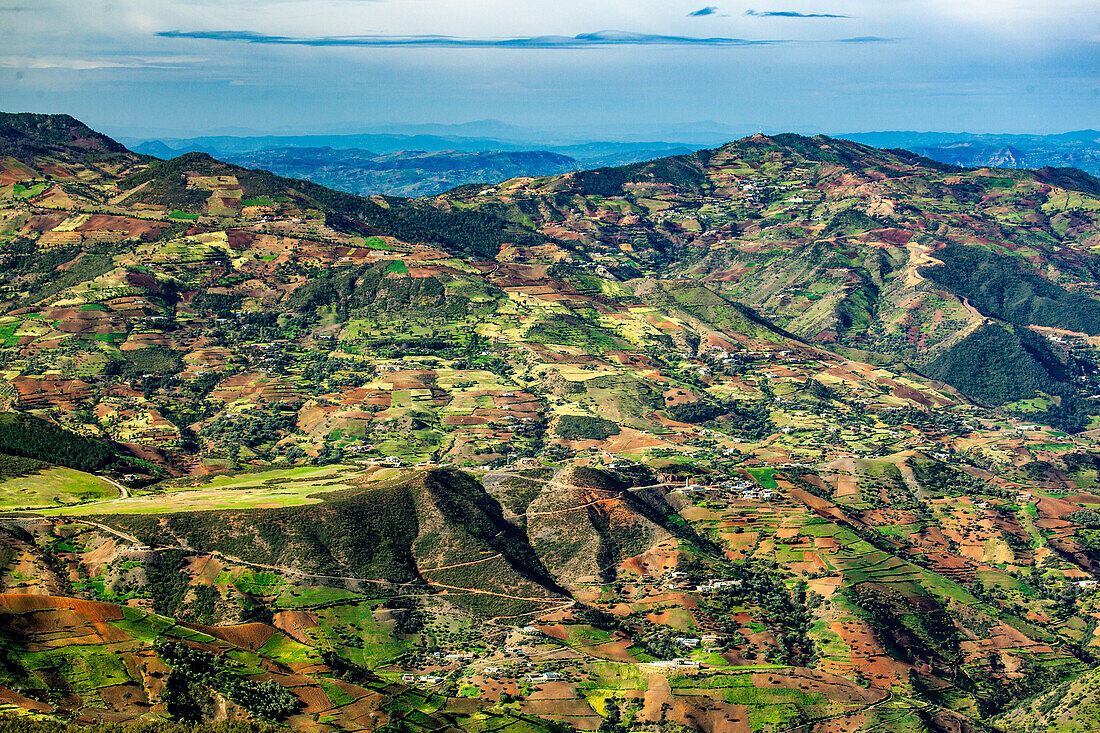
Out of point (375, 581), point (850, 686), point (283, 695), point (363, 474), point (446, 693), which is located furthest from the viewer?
point (363, 474)

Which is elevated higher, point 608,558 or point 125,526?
point 125,526

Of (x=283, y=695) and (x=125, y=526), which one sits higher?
(x=125, y=526)

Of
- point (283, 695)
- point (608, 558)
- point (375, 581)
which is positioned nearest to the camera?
point (283, 695)

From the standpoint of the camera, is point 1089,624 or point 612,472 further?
point 612,472

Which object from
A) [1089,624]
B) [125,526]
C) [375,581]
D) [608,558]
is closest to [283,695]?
[375,581]

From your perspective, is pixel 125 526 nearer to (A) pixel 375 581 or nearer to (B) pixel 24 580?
(B) pixel 24 580

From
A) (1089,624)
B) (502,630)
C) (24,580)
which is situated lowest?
(1089,624)

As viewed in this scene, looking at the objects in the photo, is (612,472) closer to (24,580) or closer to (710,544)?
(710,544)

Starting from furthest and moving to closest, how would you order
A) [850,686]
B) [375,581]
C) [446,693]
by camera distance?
[375,581], [850,686], [446,693]

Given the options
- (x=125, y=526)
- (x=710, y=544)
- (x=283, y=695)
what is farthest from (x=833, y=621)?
(x=125, y=526)
